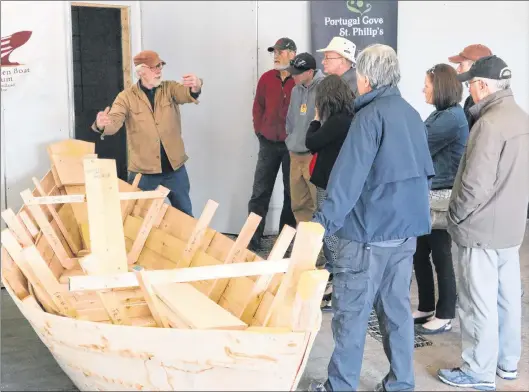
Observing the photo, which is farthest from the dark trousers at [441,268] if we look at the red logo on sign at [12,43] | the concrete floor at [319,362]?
the red logo on sign at [12,43]

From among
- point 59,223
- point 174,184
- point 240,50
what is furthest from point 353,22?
point 59,223

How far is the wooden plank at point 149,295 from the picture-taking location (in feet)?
9.83

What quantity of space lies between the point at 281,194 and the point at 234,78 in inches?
47.8

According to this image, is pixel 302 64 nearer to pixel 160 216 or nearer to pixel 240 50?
pixel 240 50

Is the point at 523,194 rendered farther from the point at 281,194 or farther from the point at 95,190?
the point at 281,194

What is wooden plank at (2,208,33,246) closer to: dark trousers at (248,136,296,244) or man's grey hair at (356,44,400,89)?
man's grey hair at (356,44,400,89)

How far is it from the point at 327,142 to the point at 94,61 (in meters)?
4.44

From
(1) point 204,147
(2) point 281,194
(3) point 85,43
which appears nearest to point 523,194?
(2) point 281,194

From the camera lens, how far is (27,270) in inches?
142


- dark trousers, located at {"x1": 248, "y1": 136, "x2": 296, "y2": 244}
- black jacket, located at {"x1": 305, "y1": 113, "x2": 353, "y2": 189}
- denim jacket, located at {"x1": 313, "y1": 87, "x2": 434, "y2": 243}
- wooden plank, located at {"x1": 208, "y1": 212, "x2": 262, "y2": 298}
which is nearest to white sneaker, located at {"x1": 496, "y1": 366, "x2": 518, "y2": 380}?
denim jacket, located at {"x1": 313, "y1": 87, "x2": 434, "y2": 243}

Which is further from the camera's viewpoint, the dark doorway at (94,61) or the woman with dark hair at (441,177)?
the dark doorway at (94,61)

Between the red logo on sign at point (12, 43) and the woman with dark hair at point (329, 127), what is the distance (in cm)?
293

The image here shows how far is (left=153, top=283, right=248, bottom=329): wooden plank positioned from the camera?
3189mm

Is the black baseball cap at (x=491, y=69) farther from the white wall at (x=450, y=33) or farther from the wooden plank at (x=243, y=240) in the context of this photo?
the white wall at (x=450, y=33)
